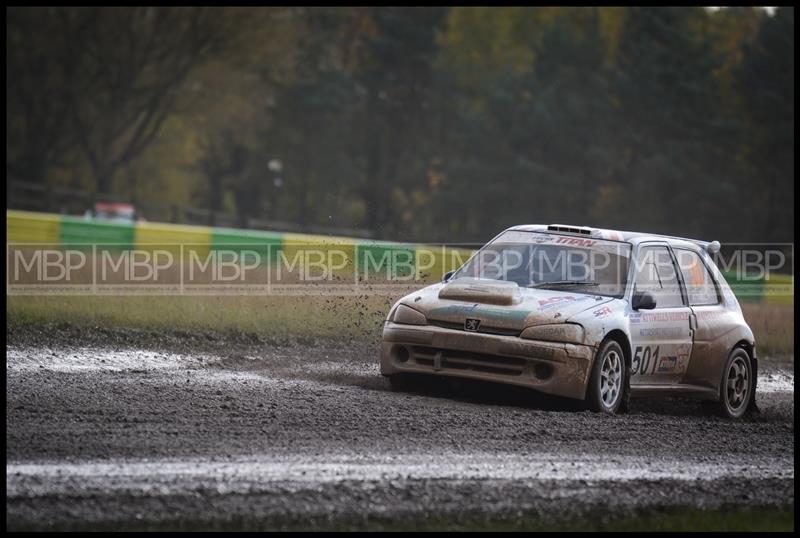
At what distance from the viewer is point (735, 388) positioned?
36.4 ft

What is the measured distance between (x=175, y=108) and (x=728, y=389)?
4725 centimetres

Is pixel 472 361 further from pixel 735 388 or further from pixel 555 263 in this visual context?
pixel 735 388

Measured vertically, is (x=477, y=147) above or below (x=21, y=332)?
above

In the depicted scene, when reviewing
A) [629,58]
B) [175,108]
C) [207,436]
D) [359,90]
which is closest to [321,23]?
[359,90]

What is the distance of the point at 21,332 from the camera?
13.0 meters

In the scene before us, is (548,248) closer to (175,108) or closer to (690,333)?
(690,333)

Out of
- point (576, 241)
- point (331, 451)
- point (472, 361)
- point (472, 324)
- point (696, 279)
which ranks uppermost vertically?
point (576, 241)

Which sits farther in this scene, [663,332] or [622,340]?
[663,332]

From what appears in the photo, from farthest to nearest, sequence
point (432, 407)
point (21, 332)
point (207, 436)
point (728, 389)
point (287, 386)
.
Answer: point (21, 332) < point (728, 389) < point (287, 386) < point (432, 407) < point (207, 436)

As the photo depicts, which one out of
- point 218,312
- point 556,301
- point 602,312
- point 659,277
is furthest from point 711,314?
point 218,312

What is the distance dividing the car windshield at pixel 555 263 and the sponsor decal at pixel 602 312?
33cm

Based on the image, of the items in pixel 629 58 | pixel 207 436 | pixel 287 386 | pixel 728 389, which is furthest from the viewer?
pixel 629 58

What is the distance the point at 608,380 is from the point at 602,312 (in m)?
0.53

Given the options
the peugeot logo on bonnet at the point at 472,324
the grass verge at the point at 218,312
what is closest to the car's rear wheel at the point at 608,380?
the peugeot logo on bonnet at the point at 472,324
